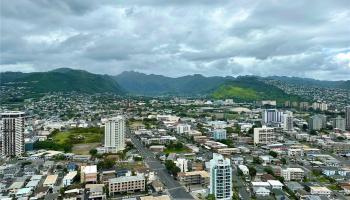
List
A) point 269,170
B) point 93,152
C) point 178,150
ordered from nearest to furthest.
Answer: point 269,170 < point 93,152 < point 178,150

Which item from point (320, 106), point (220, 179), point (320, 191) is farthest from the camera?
point (320, 106)

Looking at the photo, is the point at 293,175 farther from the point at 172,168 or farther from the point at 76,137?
the point at 76,137

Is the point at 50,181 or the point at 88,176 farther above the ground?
the point at 88,176

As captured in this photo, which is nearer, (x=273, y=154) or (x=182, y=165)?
(x=182, y=165)

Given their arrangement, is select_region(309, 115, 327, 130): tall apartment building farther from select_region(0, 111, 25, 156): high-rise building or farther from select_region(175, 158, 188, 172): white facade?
select_region(0, 111, 25, 156): high-rise building

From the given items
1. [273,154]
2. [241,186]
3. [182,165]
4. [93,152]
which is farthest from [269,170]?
[93,152]

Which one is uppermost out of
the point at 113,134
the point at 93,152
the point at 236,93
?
the point at 236,93

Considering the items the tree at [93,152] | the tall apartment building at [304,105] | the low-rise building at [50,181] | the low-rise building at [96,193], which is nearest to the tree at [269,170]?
the low-rise building at [96,193]
